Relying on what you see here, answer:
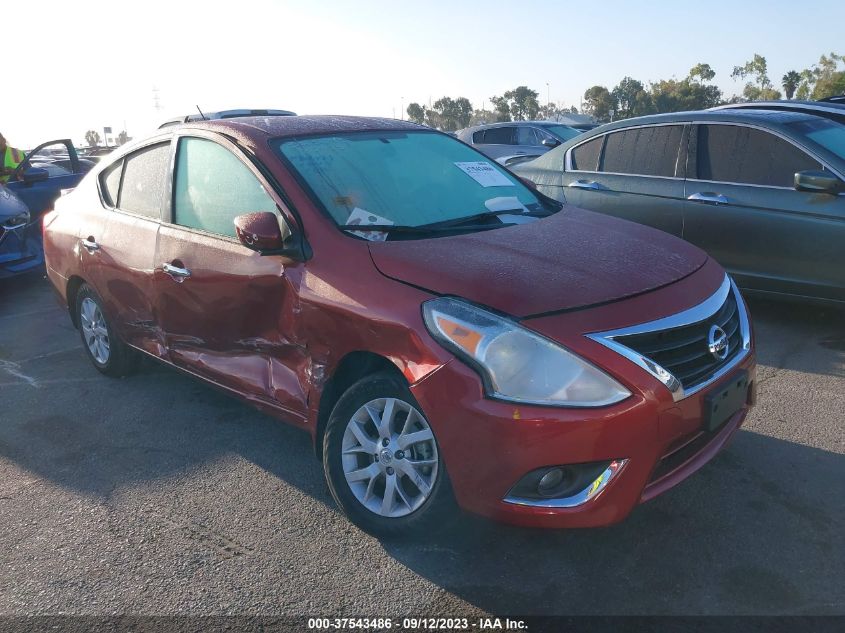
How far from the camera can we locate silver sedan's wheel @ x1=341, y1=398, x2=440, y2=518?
9.42 ft

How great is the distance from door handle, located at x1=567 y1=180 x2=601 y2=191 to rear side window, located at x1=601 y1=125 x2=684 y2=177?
153mm

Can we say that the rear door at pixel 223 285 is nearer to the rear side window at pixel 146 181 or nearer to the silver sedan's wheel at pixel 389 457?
the rear side window at pixel 146 181

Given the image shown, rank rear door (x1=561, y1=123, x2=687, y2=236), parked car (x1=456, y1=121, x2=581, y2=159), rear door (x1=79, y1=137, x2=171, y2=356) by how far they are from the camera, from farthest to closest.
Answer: parked car (x1=456, y1=121, x2=581, y2=159), rear door (x1=561, y1=123, x2=687, y2=236), rear door (x1=79, y1=137, x2=171, y2=356)

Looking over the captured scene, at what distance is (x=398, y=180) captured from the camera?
373 centimetres

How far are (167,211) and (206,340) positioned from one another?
0.79 metres

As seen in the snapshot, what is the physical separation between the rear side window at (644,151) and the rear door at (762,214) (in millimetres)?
193

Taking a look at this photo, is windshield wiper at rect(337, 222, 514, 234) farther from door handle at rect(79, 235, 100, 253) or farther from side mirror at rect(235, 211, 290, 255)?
door handle at rect(79, 235, 100, 253)

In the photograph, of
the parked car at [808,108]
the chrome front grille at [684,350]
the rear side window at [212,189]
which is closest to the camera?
the chrome front grille at [684,350]

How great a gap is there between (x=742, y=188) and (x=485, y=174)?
246 cm

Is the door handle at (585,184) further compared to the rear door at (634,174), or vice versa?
the door handle at (585,184)

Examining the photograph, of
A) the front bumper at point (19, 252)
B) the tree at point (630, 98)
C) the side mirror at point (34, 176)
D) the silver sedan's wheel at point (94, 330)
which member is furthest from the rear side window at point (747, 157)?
the tree at point (630, 98)

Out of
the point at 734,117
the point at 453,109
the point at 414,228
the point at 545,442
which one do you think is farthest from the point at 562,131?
the point at 453,109

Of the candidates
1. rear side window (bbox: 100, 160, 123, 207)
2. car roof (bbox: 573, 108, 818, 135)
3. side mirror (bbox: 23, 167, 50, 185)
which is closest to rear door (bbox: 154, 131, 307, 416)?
rear side window (bbox: 100, 160, 123, 207)

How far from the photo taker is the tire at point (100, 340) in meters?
4.92
